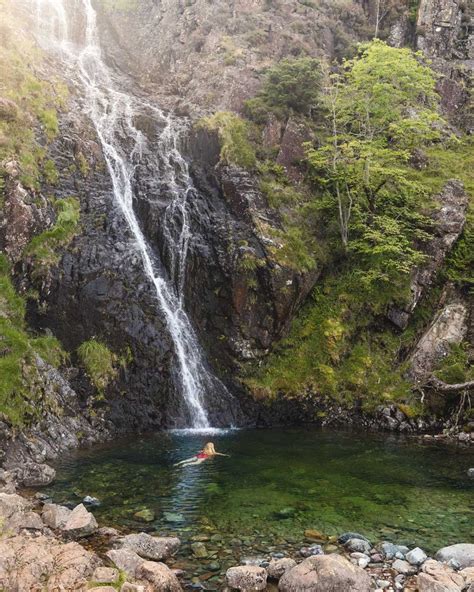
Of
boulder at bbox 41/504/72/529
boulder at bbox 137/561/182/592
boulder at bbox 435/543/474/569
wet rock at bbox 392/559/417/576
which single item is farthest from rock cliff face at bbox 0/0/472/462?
boulder at bbox 435/543/474/569

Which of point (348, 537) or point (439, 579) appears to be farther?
point (348, 537)

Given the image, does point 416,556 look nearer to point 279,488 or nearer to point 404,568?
point 404,568

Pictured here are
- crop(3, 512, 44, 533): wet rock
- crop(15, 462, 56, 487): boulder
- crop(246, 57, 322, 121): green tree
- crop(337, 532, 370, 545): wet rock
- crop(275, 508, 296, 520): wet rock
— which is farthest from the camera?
crop(246, 57, 322, 121): green tree

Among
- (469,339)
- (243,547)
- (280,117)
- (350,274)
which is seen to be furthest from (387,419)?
(280,117)

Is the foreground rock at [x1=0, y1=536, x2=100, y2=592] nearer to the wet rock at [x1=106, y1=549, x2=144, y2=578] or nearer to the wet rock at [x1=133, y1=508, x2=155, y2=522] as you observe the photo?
the wet rock at [x1=106, y1=549, x2=144, y2=578]

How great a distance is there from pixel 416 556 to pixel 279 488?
397 centimetres

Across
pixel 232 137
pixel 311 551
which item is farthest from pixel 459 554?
pixel 232 137

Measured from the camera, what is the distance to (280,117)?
25.4 metres

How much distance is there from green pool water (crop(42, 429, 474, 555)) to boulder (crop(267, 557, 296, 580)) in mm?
790

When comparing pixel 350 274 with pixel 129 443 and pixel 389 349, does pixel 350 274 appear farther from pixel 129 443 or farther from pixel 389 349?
pixel 129 443

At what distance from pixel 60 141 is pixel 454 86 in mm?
26041

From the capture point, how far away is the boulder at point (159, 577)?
659 centimetres

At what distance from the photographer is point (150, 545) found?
779cm

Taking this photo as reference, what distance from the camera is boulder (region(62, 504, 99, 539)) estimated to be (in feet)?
26.5
